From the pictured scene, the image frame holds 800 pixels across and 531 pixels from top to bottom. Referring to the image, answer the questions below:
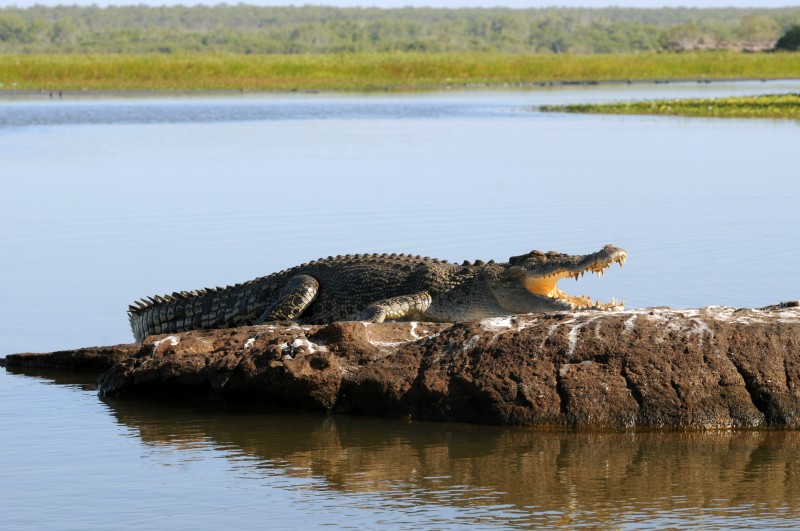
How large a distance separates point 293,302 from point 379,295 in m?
0.58

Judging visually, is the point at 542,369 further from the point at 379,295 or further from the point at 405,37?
the point at 405,37

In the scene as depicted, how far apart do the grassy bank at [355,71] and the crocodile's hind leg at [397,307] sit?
46297mm

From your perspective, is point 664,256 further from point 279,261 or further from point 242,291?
point 242,291

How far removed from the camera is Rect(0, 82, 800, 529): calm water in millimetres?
6461

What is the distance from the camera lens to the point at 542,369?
24.6 feet

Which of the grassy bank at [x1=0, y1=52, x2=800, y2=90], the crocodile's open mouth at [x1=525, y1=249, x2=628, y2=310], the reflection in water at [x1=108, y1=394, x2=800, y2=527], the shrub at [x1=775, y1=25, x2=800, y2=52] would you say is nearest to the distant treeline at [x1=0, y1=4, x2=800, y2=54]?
the shrub at [x1=775, y1=25, x2=800, y2=52]

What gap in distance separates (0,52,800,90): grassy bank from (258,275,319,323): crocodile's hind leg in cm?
4576

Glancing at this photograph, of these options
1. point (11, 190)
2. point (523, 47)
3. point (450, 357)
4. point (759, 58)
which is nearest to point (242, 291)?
point (450, 357)

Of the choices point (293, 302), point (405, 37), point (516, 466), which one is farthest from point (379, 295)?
point (405, 37)

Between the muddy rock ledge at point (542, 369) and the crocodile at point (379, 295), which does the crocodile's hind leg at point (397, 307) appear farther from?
the muddy rock ledge at point (542, 369)

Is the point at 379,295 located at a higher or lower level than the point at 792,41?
lower

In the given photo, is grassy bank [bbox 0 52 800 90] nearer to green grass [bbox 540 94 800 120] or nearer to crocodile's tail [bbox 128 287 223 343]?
green grass [bbox 540 94 800 120]

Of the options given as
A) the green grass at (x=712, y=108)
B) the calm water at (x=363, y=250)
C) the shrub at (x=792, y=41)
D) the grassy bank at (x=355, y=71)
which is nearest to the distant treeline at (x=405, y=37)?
the shrub at (x=792, y=41)

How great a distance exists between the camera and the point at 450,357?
25.4ft
